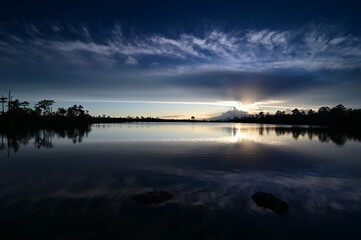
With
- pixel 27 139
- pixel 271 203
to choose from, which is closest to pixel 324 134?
pixel 271 203

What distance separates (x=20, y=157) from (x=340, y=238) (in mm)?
33143

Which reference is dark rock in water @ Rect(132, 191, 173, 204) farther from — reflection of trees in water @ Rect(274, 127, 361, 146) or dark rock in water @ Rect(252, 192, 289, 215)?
reflection of trees in water @ Rect(274, 127, 361, 146)

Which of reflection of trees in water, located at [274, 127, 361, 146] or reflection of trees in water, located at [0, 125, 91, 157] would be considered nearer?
reflection of trees in water, located at [0, 125, 91, 157]

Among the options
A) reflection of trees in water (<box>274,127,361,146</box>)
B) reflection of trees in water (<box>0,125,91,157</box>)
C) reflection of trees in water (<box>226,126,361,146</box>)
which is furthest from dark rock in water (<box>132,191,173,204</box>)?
reflection of trees in water (<box>274,127,361,146</box>)

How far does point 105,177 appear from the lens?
1803 centimetres

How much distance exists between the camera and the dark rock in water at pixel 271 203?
38.6 feet

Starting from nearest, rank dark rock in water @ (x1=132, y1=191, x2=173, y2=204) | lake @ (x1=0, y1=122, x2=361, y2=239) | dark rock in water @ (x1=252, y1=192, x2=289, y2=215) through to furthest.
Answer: lake @ (x1=0, y1=122, x2=361, y2=239), dark rock in water @ (x1=252, y1=192, x2=289, y2=215), dark rock in water @ (x1=132, y1=191, x2=173, y2=204)

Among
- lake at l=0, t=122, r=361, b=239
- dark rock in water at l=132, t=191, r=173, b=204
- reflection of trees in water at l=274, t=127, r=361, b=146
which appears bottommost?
lake at l=0, t=122, r=361, b=239

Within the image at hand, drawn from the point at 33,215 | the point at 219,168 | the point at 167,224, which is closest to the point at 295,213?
the point at 167,224

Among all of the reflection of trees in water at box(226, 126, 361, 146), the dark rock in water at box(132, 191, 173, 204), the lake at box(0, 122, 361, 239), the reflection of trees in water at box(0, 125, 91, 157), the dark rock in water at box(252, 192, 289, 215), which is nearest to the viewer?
the lake at box(0, 122, 361, 239)

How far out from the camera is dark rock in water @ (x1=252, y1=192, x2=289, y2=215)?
11.8m

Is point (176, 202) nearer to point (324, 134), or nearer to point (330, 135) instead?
point (330, 135)

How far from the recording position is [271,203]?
12.2 m

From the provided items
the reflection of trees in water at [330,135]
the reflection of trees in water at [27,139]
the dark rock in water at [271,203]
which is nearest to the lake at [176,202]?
the dark rock in water at [271,203]
